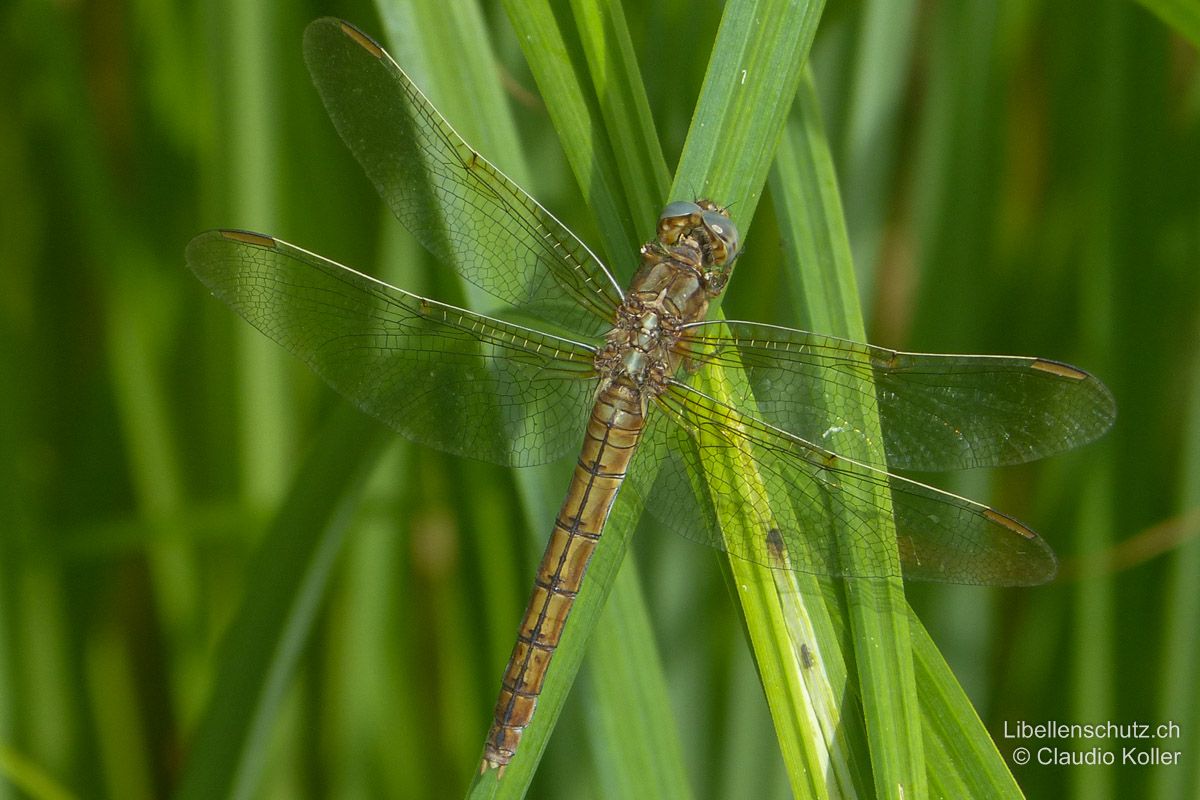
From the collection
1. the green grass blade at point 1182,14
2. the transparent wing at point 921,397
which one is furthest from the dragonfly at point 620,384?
the green grass blade at point 1182,14

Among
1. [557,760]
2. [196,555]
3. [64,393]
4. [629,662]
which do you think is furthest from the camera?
[64,393]

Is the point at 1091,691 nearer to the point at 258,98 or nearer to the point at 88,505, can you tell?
the point at 258,98

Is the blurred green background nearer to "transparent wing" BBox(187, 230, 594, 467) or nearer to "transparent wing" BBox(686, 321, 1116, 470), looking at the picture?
"transparent wing" BBox(187, 230, 594, 467)

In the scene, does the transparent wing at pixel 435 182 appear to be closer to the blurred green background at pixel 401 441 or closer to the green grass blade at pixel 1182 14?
the blurred green background at pixel 401 441

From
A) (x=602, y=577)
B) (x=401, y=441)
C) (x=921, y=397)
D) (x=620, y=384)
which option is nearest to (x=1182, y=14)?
(x=921, y=397)

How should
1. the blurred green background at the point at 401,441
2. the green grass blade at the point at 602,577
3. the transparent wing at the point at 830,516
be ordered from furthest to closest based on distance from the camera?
the blurred green background at the point at 401,441 < the transparent wing at the point at 830,516 < the green grass blade at the point at 602,577

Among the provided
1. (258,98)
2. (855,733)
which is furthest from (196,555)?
(855,733)

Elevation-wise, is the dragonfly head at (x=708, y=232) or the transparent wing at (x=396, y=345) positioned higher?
the dragonfly head at (x=708, y=232)

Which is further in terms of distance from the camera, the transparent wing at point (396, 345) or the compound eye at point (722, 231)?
the transparent wing at point (396, 345)
